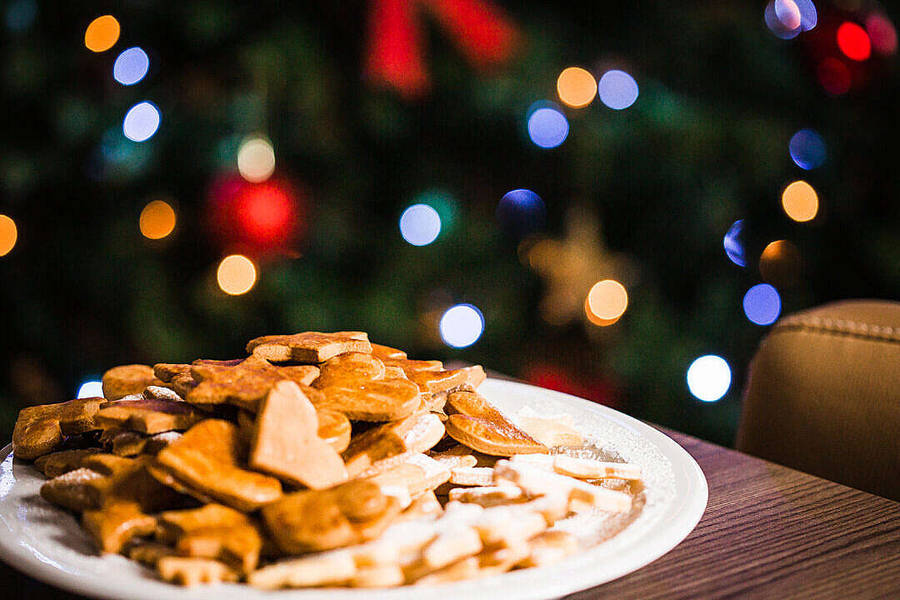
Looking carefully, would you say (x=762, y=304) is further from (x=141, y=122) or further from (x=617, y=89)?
(x=141, y=122)

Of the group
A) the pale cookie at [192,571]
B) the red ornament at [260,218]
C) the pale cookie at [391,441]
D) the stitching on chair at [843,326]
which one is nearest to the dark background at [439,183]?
the red ornament at [260,218]

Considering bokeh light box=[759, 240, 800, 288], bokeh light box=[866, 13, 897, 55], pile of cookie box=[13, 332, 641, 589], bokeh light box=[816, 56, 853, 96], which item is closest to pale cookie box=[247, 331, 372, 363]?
pile of cookie box=[13, 332, 641, 589]

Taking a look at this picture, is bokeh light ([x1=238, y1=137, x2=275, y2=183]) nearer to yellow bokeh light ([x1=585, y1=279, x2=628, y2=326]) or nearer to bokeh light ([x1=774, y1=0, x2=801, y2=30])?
yellow bokeh light ([x1=585, y1=279, x2=628, y2=326])

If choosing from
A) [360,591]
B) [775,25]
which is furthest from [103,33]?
[775,25]

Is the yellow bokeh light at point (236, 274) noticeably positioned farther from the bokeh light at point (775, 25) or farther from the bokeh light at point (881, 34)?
the bokeh light at point (881, 34)

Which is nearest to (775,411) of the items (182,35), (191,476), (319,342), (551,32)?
(319,342)

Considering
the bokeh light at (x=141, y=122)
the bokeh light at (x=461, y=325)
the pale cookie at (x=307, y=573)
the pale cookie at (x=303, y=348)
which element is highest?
the bokeh light at (x=141, y=122)
